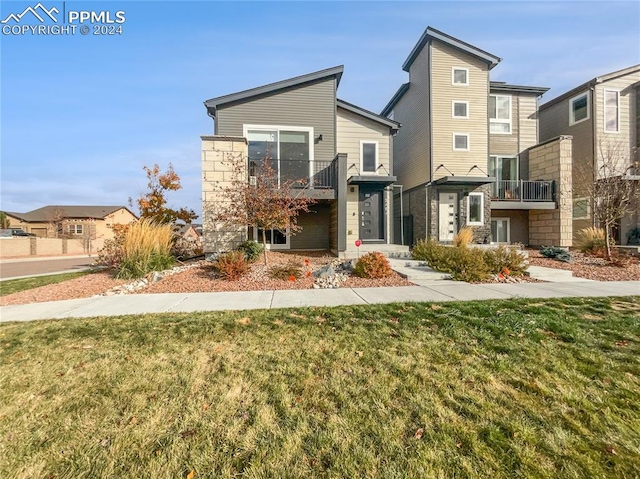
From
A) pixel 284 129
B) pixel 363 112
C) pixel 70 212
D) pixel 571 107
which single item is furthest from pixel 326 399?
pixel 70 212

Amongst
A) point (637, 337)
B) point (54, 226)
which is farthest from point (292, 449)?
point (54, 226)

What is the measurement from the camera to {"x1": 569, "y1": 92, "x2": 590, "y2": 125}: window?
15.8 m

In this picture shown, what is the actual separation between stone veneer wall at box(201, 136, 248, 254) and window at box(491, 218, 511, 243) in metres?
13.7

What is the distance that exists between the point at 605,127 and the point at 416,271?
15.9 metres

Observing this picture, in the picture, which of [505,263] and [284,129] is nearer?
[505,263]

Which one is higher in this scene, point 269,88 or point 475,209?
point 269,88

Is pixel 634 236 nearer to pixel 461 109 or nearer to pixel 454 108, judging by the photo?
pixel 461 109

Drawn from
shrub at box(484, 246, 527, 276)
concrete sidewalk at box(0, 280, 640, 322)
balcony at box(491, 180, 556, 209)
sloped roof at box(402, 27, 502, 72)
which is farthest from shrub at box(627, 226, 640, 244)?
shrub at box(484, 246, 527, 276)

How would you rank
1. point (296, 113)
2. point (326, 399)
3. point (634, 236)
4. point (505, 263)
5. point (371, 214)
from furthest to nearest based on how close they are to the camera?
point (634, 236), point (371, 214), point (296, 113), point (505, 263), point (326, 399)

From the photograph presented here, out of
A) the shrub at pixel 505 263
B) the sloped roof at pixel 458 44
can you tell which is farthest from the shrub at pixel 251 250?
the sloped roof at pixel 458 44

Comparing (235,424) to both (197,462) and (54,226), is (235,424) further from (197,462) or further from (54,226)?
(54,226)

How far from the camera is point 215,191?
32.8 feet

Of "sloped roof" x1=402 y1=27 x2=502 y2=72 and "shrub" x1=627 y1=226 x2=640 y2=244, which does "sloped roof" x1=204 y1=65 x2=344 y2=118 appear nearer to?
"sloped roof" x1=402 y1=27 x2=502 y2=72

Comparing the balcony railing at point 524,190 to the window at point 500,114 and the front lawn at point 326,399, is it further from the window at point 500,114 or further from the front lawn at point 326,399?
the front lawn at point 326,399
